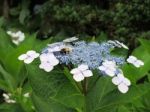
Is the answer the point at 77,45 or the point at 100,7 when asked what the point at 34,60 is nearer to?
the point at 77,45

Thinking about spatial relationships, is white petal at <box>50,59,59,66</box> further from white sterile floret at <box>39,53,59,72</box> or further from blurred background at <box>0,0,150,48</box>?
blurred background at <box>0,0,150,48</box>

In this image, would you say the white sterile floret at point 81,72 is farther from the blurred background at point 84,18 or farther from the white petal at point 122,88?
the blurred background at point 84,18

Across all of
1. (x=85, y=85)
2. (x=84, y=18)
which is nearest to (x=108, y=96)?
(x=85, y=85)

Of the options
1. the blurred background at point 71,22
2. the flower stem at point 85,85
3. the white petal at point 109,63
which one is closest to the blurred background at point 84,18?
the blurred background at point 71,22

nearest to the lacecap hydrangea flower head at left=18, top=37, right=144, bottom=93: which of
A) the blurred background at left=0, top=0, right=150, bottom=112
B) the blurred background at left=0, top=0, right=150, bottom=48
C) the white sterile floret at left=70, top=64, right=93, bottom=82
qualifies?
the white sterile floret at left=70, top=64, right=93, bottom=82

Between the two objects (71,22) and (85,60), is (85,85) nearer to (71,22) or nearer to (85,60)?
(85,60)

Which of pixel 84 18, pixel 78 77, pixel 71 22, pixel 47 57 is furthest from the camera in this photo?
pixel 71 22
